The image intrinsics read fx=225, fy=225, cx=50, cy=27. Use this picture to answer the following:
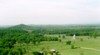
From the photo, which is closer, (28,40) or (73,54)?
(73,54)

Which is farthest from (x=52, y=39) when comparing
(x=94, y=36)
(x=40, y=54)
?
(x=40, y=54)

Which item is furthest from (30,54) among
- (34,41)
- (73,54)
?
(34,41)

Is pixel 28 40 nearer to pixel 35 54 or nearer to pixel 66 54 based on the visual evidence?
pixel 66 54

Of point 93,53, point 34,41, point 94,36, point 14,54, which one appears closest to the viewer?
point 14,54

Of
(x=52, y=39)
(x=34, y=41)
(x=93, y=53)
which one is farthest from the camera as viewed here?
(x=52, y=39)

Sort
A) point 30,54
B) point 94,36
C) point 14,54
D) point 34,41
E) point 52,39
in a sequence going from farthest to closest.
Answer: point 94,36
point 52,39
point 34,41
point 30,54
point 14,54

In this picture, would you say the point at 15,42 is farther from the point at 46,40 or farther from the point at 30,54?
the point at 30,54

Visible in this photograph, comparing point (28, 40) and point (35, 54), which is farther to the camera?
point (28, 40)

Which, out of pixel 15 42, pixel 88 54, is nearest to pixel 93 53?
pixel 88 54

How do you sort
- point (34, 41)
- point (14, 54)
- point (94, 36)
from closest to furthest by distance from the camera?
point (14, 54) < point (34, 41) < point (94, 36)
